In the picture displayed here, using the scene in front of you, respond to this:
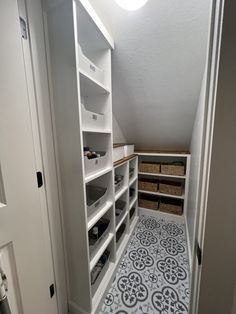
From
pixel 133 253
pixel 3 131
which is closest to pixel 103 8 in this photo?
pixel 3 131

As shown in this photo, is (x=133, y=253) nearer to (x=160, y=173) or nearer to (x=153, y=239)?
(x=153, y=239)

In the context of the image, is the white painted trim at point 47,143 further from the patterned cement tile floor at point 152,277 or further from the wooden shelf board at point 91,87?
the patterned cement tile floor at point 152,277

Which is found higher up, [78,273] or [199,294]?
[199,294]

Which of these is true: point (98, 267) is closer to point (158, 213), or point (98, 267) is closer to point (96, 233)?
point (96, 233)

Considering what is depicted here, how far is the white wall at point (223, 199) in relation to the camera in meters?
0.40

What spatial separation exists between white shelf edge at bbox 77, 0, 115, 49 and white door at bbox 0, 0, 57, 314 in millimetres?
364

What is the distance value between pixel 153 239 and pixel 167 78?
5.97 ft

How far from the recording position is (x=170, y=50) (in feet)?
3.79

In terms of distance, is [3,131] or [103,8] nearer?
[3,131]

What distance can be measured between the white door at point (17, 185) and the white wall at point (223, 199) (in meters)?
0.76

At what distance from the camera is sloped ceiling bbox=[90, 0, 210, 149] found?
96 cm

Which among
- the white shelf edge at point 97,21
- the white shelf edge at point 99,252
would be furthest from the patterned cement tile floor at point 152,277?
the white shelf edge at point 97,21

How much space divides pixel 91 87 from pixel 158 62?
63 centimetres

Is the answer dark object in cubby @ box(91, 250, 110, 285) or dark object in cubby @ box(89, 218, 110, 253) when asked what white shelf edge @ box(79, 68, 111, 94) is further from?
dark object in cubby @ box(91, 250, 110, 285)
